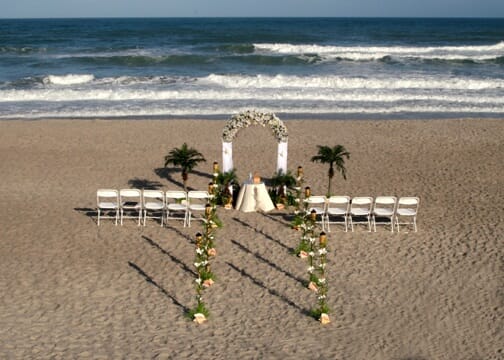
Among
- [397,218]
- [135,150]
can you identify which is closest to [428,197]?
[397,218]

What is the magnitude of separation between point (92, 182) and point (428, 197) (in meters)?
8.74

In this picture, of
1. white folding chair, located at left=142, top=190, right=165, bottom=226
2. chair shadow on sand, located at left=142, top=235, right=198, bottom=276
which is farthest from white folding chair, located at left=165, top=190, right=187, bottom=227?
chair shadow on sand, located at left=142, top=235, right=198, bottom=276

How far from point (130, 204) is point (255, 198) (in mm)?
3015

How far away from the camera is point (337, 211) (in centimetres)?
1211

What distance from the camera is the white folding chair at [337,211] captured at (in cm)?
1188

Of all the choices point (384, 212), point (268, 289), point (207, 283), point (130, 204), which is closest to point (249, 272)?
point (268, 289)

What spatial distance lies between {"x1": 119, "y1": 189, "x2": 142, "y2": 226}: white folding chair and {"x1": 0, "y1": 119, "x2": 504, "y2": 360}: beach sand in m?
0.32

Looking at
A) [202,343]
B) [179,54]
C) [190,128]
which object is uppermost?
[179,54]

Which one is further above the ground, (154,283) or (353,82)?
(353,82)

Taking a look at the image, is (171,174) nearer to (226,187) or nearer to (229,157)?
(229,157)

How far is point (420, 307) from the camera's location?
912cm

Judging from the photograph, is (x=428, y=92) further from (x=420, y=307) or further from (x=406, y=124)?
(x=420, y=307)

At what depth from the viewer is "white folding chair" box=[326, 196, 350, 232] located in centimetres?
1188

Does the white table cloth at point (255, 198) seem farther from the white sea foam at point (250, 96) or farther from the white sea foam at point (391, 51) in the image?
the white sea foam at point (391, 51)
